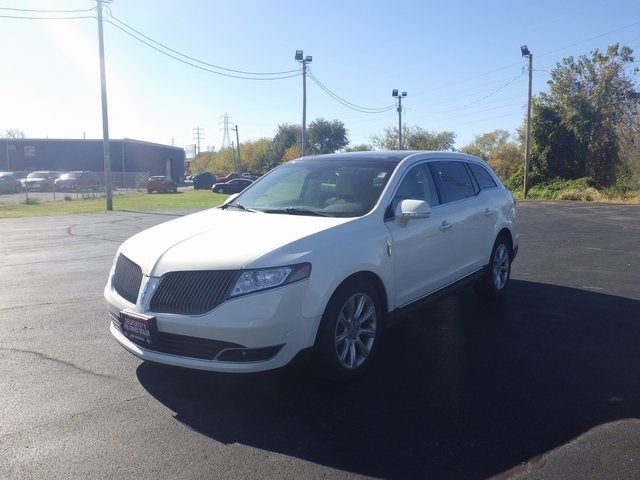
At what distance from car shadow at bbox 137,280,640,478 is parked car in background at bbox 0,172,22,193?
44.5m

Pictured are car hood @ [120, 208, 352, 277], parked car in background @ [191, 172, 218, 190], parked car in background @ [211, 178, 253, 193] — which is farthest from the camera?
parked car in background @ [191, 172, 218, 190]

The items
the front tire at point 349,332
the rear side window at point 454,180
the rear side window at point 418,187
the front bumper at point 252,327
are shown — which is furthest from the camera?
the rear side window at point 454,180

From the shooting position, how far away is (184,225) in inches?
201

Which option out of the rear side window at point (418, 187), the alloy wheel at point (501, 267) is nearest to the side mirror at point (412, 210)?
the rear side window at point (418, 187)

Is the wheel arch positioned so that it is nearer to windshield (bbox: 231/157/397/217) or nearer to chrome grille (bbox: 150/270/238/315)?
windshield (bbox: 231/157/397/217)

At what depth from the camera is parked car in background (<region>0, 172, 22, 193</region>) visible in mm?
43750

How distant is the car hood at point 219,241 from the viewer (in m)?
4.13

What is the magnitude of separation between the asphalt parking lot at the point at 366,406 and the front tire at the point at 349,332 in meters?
0.17

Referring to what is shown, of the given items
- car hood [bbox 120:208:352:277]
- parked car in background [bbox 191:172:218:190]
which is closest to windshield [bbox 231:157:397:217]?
car hood [bbox 120:208:352:277]

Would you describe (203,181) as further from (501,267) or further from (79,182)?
(501,267)

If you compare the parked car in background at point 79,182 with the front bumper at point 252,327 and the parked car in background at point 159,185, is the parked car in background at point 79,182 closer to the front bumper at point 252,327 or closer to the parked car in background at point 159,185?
the parked car in background at point 159,185

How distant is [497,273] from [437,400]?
3.41 meters

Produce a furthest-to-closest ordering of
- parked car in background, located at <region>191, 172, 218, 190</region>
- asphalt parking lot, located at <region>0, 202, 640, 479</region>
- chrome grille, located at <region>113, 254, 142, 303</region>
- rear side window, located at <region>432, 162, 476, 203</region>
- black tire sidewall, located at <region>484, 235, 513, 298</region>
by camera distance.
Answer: parked car in background, located at <region>191, 172, 218, 190</region> < black tire sidewall, located at <region>484, 235, 513, 298</region> < rear side window, located at <region>432, 162, 476, 203</region> < chrome grille, located at <region>113, 254, 142, 303</region> < asphalt parking lot, located at <region>0, 202, 640, 479</region>

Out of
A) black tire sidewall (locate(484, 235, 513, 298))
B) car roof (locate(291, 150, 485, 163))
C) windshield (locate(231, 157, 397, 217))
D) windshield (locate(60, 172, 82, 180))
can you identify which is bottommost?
black tire sidewall (locate(484, 235, 513, 298))
